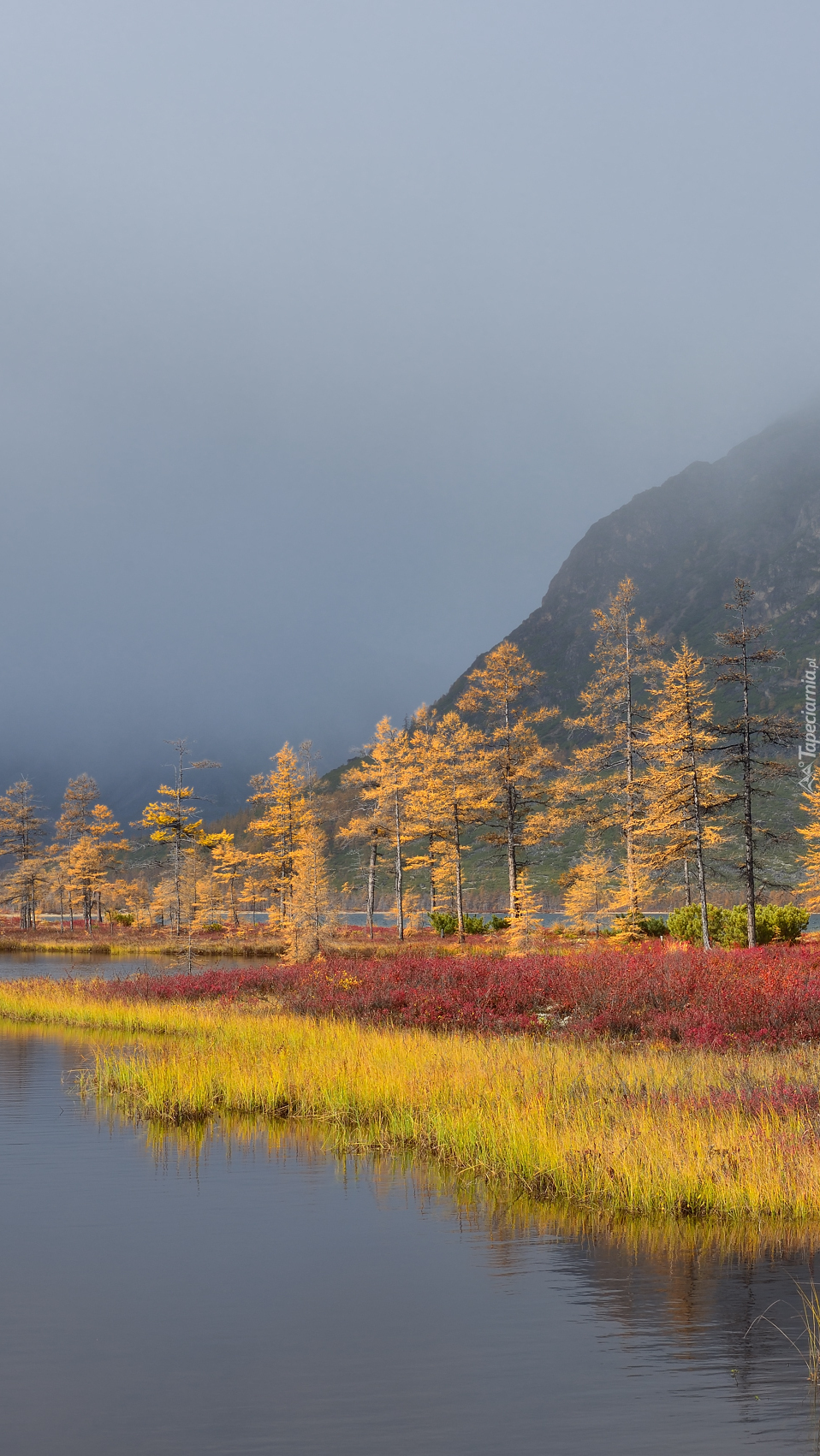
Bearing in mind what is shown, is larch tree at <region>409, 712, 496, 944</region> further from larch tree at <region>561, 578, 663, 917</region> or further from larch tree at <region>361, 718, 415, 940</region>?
→ larch tree at <region>561, 578, 663, 917</region>

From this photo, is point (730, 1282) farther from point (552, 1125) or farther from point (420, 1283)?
point (552, 1125)

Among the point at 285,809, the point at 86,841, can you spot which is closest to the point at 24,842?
the point at 86,841

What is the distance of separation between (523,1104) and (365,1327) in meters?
5.91

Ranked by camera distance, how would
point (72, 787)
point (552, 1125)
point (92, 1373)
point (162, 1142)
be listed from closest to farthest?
point (92, 1373)
point (552, 1125)
point (162, 1142)
point (72, 787)

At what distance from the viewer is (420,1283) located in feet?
27.2

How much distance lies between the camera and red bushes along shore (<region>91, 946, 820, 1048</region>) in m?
19.2

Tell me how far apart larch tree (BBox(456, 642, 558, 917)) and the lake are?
35.3 metres

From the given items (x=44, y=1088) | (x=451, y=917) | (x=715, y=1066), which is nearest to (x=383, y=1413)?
(x=715, y=1066)

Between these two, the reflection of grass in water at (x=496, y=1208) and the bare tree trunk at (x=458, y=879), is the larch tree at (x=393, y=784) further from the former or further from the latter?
the reflection of grass in water at (x=496, y=1208)

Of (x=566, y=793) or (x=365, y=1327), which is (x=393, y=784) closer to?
(x=566, y=793)

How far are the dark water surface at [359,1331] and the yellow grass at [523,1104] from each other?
89 centimetres

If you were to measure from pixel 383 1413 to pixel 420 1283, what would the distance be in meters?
2.36

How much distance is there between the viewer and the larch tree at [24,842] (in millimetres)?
81250

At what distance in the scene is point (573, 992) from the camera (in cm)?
2294
